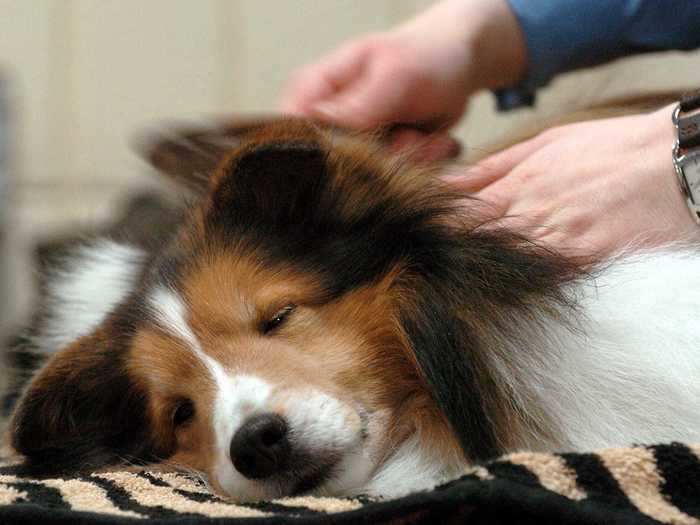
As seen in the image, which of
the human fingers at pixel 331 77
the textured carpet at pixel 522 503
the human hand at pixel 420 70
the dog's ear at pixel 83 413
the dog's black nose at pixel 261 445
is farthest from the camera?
the human fingers at pixel 331 77

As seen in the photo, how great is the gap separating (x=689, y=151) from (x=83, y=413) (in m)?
1.24

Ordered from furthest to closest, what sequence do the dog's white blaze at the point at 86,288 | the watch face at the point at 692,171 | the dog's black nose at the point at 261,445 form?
the dog's white blaze at the point at 86,288 < the watch face at the point at 692,171 < the dog's black nose at the point at 261,445

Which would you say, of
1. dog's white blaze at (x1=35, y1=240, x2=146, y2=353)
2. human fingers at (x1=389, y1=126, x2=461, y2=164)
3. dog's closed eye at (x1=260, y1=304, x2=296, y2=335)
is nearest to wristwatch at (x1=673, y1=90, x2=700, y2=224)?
human fingers at (x1=389, y1=126, x2=461, y2=164)

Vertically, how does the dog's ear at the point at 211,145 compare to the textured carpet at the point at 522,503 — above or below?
above

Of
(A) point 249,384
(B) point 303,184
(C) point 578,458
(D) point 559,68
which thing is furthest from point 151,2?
Result: (C) point 578,458

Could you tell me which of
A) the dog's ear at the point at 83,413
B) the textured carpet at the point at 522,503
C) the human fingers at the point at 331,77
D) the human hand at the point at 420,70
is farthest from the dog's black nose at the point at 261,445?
the human fingers at the point at 331,77

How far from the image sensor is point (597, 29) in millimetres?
2199

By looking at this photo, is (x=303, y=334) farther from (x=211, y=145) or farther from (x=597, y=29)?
(x=597, y=29)

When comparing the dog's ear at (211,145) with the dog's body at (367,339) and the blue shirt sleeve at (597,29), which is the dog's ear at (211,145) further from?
the blue shirt sleeve at (597,29)

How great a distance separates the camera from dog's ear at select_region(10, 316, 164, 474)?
163cm

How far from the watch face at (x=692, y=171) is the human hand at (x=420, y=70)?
76 cm

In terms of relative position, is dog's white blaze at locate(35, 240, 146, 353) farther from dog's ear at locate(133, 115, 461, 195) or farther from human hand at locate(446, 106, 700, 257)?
human hand at locate(446, 106, 700, 257)

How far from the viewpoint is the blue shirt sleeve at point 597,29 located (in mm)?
2117

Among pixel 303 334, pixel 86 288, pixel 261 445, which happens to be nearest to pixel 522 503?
pixel 261 445
